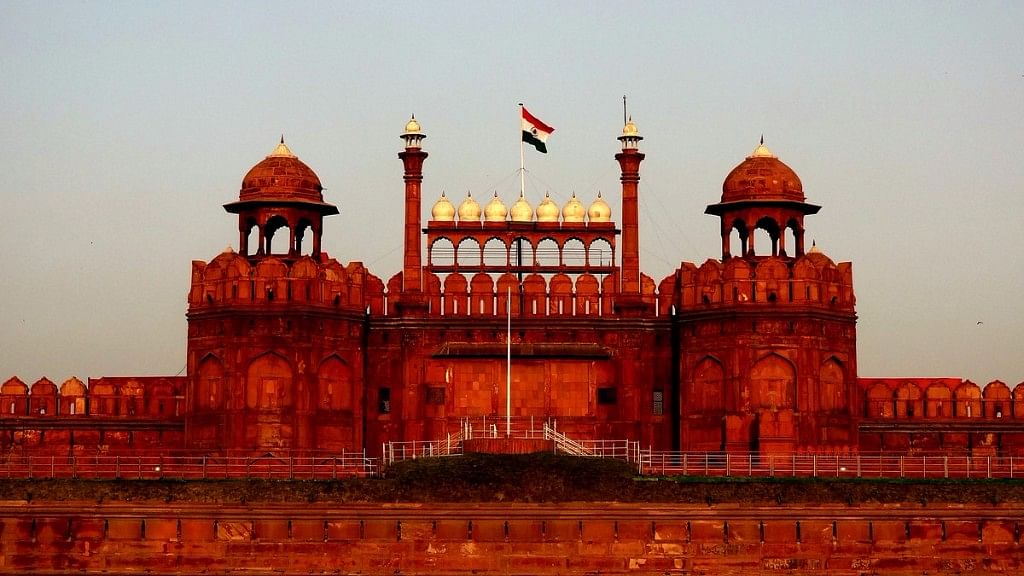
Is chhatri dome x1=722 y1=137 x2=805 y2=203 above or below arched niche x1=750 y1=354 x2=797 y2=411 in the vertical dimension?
above

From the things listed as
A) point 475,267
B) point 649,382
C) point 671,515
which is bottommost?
point 671,515

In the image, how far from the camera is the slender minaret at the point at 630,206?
258 ft

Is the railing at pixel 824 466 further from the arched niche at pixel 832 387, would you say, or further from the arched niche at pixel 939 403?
the arched niche at pixel 939 403

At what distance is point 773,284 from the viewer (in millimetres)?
75188

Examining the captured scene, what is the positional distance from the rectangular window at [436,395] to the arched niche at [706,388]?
31.9ft

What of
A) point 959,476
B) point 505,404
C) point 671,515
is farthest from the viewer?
point 505,404

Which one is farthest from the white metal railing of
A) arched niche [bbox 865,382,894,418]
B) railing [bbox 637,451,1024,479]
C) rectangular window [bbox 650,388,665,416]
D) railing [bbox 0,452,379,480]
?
arched niche [bbox 865,382,894,418]

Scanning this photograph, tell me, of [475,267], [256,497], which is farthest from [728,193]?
[256,497]

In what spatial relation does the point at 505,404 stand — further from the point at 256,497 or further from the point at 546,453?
the point at 256,497

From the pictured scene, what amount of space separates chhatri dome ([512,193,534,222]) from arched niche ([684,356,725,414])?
31.0 ft

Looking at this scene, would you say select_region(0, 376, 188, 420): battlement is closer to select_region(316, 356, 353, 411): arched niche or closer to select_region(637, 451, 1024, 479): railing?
select_region(316, 356, 353, 411): arched niche

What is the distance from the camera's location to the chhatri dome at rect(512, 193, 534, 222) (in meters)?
79.2

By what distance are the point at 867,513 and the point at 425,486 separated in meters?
14.7

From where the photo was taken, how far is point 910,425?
77938 millimetres
